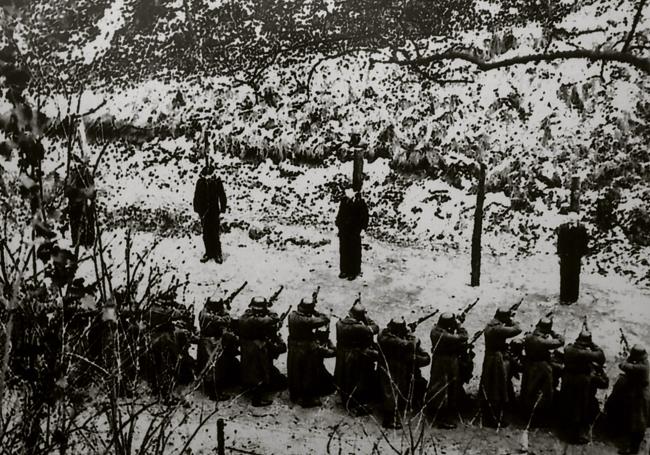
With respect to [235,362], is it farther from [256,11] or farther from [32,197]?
[256,11]

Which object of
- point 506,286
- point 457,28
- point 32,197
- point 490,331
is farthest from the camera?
point 457,28

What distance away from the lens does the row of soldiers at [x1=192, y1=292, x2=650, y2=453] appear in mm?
7203

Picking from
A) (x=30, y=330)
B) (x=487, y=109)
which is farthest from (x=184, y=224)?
(x=30, y=330)

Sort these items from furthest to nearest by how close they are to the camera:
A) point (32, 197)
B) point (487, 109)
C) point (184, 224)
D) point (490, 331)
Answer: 1. point (487, 109)
2. point (184, 224)
3. point (490, 331)
4. point (32, 197)

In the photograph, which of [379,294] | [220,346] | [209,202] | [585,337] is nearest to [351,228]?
[379,294]

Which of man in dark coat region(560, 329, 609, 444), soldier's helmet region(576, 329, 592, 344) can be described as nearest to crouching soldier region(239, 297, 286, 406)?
man in dark coat region(560, 329, 609, 444)

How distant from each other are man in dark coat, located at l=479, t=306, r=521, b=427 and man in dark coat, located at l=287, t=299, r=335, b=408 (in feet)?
6.80

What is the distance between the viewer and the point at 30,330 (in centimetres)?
358

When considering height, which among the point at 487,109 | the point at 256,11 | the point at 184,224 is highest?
the point at 256,11

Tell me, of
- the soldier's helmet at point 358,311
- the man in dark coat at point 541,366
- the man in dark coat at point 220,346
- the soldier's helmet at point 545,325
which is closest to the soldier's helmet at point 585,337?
the man in dark coat at point 541,366

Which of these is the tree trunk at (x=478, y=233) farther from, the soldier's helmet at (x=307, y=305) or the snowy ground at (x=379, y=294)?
the soldier's helmet at (x=307, y=305)

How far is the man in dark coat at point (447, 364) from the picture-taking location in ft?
24.7

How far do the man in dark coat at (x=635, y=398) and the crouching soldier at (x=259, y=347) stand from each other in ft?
13.8

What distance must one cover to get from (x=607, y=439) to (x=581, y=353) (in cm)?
113
